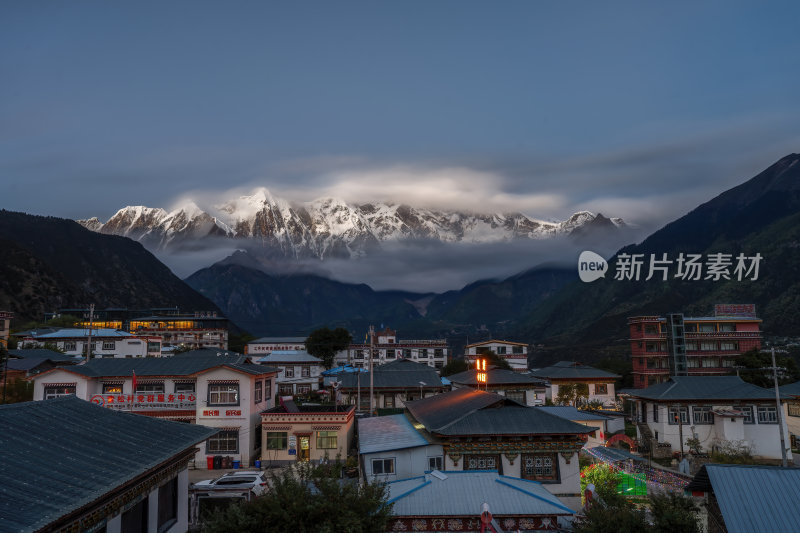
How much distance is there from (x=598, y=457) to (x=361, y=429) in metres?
15.2

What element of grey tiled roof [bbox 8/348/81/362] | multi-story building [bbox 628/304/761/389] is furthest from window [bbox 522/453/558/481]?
grey tiled roof [bbox 8/348/81/362]

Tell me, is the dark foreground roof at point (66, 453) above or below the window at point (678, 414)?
above

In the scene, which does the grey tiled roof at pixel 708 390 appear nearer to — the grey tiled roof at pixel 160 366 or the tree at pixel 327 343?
the grey tiled roof at pixel 160 366

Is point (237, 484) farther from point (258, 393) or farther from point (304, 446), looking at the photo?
point (258, 393)

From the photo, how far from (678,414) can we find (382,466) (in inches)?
1188

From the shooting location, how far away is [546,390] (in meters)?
78.6

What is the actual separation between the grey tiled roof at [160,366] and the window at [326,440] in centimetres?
733

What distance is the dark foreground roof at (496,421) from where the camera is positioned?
91.5 ft

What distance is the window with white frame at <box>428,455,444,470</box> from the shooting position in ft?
93.1

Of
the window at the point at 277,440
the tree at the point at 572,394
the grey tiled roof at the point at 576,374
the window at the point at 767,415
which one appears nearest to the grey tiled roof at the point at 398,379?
the tree at the point at 572,394

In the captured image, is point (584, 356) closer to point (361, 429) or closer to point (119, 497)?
point (361, 429)

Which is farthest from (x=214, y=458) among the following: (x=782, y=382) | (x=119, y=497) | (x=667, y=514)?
(x=782, y=382)

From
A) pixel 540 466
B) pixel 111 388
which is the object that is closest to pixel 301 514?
pixel 540 466

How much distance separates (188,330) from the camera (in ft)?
477
